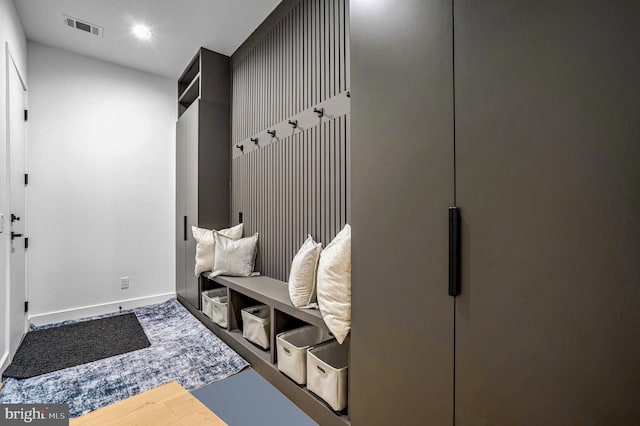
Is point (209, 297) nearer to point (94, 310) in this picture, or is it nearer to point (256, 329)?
point (256, 329)

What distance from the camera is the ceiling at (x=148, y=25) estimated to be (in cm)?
272

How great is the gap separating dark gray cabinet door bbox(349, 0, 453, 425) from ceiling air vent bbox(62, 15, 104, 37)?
2929 mm

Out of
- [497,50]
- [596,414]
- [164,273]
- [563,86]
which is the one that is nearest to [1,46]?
[164,273]

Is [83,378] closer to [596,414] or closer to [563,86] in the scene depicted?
[596,414]

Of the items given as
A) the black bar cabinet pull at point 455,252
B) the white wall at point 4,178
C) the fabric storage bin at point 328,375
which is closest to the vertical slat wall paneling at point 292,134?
the fabric storage bin at point 328,375

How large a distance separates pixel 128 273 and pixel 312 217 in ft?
9.28

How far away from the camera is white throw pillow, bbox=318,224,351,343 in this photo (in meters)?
1.56

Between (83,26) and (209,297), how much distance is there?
289 centimetres

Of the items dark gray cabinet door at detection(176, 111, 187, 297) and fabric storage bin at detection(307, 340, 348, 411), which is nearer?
fabric storage bin at detection(307, 340, 348, 411)

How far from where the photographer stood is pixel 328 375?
1638 millimetres

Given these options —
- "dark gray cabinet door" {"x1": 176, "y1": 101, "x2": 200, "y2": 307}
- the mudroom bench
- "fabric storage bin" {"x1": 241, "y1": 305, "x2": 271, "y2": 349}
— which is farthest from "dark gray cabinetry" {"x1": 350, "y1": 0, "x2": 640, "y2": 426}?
"dark gray cabinet door" {"x1": 176, "y1": 101, "x2": 200, "y2": 307}

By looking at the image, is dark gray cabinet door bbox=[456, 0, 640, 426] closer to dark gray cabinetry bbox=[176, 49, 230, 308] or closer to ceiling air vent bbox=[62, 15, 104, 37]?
dark gray cabinetry bbox=[176, 49, 230, 308]

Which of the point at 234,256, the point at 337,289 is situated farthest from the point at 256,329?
the point at 337,289

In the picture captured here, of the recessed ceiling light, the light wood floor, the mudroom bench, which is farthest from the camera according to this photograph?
the recessed ceiling light
